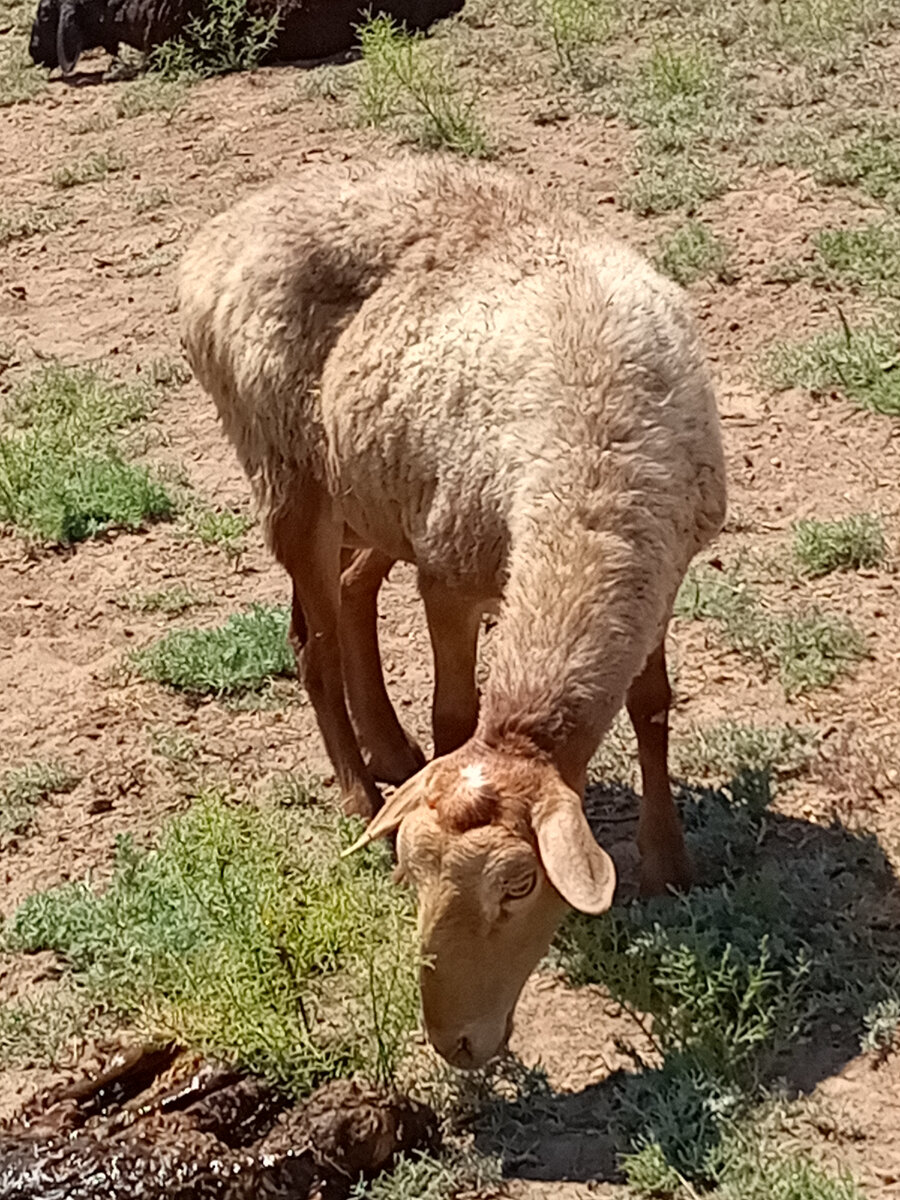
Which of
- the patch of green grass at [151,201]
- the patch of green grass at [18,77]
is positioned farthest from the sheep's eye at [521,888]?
the patch of green grass at [18,77]

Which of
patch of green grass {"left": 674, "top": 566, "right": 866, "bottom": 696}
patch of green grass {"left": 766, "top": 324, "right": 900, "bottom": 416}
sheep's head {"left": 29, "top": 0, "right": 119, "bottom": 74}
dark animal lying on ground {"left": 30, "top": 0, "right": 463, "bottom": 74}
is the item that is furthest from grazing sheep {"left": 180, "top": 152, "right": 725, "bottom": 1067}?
sheep's head {"left": 29, "top": 0, "right": 119, "bottom": 74}

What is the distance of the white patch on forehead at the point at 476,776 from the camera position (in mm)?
4078

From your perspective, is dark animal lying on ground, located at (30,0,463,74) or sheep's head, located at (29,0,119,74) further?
sheep's head, located at (29,0,119,74)

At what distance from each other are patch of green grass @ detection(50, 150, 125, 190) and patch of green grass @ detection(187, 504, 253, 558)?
4.42 m

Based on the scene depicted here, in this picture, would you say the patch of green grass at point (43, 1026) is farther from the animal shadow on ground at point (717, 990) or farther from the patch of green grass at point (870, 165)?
the patch of green grass at point (870, 165)

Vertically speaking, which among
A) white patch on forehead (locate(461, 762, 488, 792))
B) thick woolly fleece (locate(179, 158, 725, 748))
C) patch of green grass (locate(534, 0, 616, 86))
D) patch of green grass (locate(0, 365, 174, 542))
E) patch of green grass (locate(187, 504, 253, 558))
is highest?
thick woolly fleece (locate(179, 158, 725, 748))

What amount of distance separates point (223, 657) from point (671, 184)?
4.29 m

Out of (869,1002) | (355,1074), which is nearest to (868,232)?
(869,1002)

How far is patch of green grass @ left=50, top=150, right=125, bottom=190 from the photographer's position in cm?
1137

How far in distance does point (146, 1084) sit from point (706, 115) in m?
7.30

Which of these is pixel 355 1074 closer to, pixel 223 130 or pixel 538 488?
pixel 538 488

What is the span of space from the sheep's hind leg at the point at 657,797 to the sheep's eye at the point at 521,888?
3.77 ft

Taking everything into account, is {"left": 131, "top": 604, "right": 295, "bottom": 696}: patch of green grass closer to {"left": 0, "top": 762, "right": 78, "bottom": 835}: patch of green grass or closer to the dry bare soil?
the dry bare soil

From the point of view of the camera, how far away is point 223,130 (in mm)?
11609
